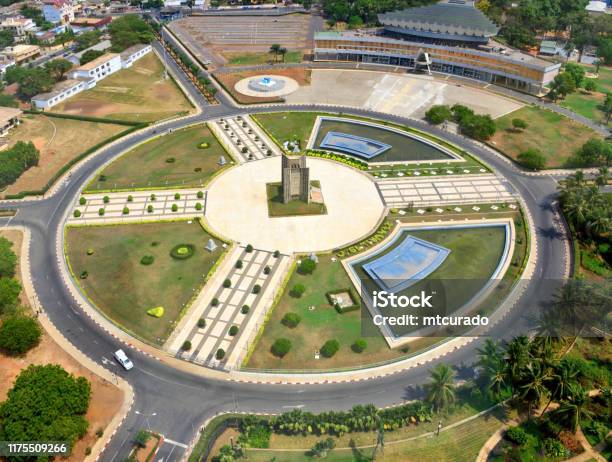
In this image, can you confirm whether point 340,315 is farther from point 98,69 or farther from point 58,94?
point 98,69

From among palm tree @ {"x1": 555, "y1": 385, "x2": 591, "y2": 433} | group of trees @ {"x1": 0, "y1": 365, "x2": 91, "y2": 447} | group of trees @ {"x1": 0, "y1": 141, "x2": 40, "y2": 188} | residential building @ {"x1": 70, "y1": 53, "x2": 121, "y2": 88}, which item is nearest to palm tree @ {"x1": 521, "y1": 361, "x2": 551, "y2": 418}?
palm tree @ {"x1": 555, "y1": 385, "x2": 591, "y2": 433}

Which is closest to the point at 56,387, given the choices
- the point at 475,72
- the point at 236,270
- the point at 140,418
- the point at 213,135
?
the point at 140,418

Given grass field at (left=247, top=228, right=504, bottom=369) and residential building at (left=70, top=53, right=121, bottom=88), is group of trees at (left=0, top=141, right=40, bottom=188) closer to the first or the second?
residential building at (left=70, top=53, right=121, bottom=88)

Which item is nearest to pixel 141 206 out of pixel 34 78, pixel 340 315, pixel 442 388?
pixel 340 315

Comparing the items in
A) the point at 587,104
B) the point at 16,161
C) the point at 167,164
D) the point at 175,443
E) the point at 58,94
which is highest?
the point at 587,104

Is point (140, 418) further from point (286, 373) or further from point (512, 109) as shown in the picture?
point (512, 109)
